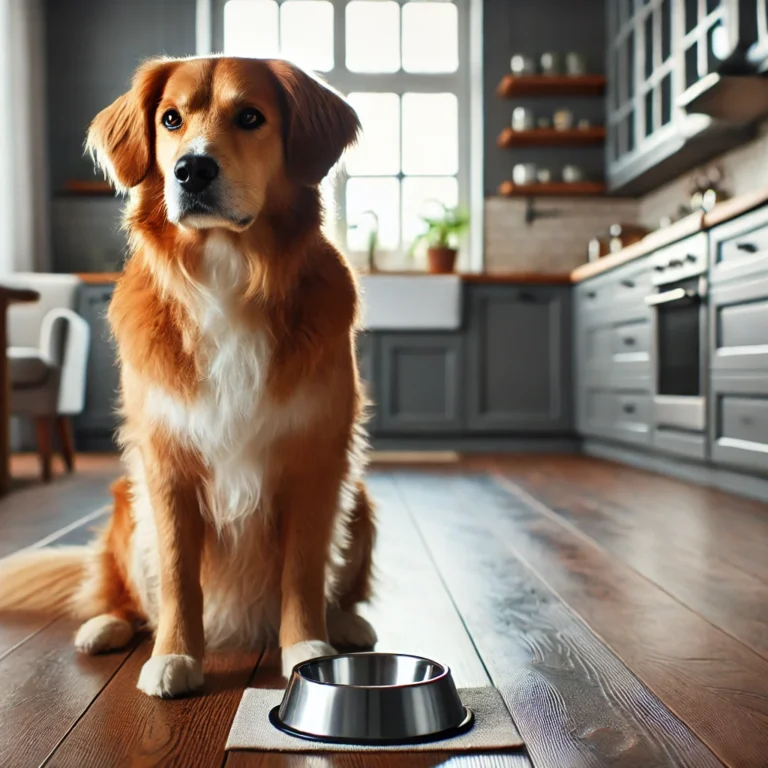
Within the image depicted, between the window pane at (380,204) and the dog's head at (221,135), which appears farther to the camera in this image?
the window pane at (380,204)

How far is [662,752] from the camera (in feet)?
3.37

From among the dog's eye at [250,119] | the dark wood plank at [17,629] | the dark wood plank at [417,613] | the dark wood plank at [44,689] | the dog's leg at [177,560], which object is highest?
the dog's eye at [250,119]

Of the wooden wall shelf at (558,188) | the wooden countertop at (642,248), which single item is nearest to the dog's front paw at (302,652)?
the wooden countertop at (642,248)

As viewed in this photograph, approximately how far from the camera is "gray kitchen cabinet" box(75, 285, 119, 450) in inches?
216

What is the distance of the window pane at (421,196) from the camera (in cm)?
624

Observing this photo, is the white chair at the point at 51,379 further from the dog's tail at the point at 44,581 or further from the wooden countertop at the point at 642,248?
the dog's tail at the point at 44,581

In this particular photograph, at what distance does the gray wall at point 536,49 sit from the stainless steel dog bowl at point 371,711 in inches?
208

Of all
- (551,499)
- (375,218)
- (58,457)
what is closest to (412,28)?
(375,218)

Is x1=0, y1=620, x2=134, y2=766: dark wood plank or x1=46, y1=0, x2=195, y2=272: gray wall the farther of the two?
x1=46, y1=0, x2=195, y2=272: gray wall

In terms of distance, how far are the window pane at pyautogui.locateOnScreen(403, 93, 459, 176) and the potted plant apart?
331mm

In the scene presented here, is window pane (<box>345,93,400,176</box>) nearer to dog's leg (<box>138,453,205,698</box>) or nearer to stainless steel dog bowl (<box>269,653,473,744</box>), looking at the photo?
dog's leg (<box>138,453,205,698</box>)

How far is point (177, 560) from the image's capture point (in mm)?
1331

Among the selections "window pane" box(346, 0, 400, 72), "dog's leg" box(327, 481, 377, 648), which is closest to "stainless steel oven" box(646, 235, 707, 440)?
"dog's leg" box(327, 481, 377, 648)

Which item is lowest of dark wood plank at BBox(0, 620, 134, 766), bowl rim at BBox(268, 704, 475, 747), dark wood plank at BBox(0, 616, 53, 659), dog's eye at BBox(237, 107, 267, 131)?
dark wood plank at BBox(0, 616, 53, 659)
